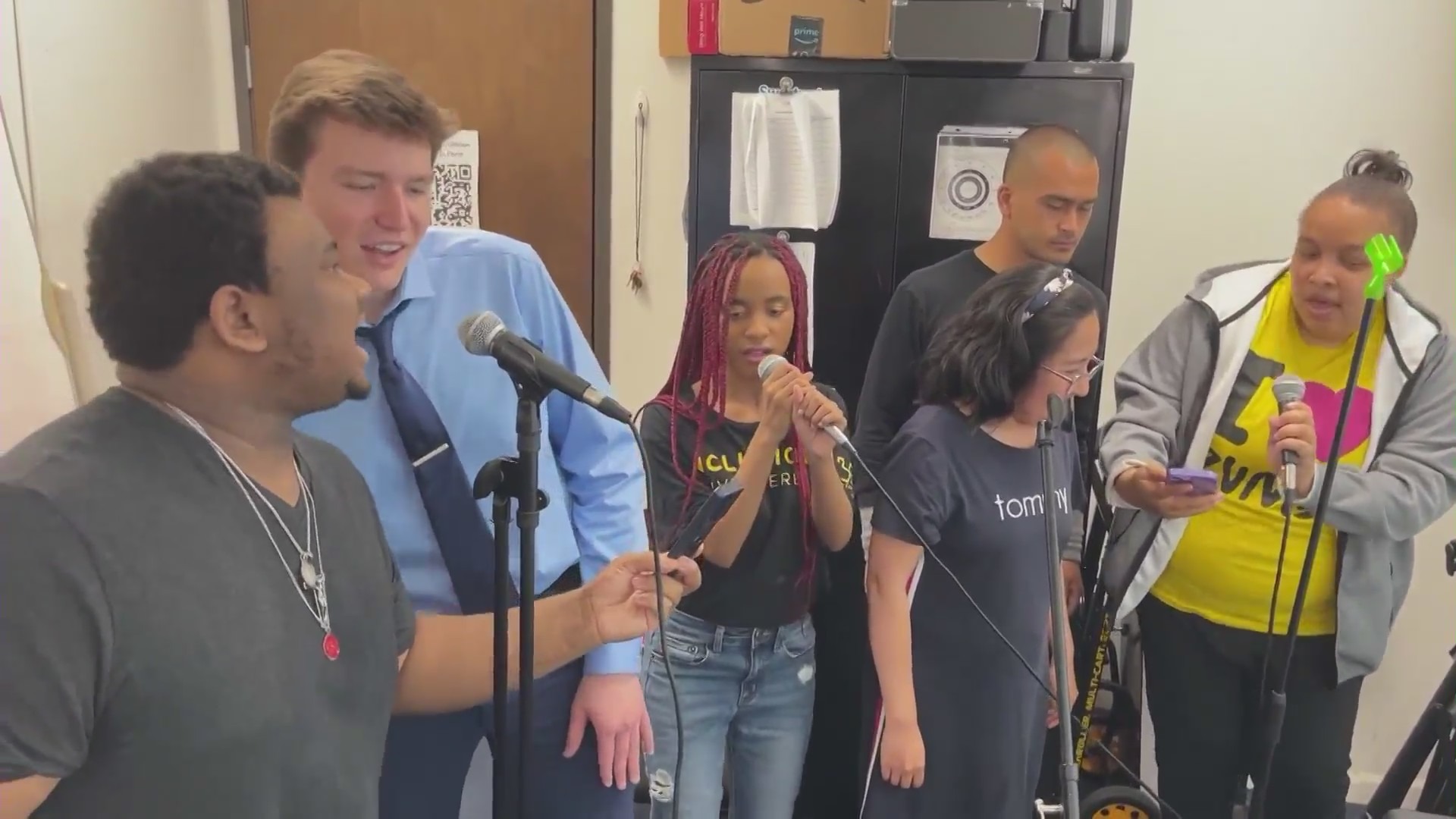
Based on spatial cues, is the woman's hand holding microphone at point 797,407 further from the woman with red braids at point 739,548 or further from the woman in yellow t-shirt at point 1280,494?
the woman in yellow t-shirt at point 1280,494

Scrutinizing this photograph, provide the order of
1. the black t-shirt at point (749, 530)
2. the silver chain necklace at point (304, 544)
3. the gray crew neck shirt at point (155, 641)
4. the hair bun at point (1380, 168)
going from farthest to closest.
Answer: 1. the hair bun at point (1380, 168)
2. the black t-shirt at point (749, 530)
3. the silver chain necklace at point (304, 544)
4. the gray crew neck shirt at point (155, 641)

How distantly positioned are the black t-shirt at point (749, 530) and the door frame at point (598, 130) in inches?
52.0

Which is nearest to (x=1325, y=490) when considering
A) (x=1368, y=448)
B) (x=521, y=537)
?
(x=1368, y=448)

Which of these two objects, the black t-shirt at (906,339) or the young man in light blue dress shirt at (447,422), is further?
the black t-shirt at (906,339)

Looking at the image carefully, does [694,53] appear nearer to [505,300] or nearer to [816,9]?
[816,9]

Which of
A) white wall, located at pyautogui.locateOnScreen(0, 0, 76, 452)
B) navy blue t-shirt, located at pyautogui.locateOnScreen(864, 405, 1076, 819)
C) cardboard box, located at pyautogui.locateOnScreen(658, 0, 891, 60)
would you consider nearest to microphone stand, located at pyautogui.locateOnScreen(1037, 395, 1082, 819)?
navy blue t-shirt, located at pyautogui.locateOnScreen(864, 405, 1076, 819)

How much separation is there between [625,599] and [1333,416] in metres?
1.30

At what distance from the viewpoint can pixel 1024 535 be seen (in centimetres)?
148

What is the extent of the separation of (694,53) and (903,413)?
928mm

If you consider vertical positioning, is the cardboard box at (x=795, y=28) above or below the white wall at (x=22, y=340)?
above

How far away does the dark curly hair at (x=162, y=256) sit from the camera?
75cm

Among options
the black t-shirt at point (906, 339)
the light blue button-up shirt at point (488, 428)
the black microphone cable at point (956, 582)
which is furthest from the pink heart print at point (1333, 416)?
the light blue button-up shirt at point (488, 428)

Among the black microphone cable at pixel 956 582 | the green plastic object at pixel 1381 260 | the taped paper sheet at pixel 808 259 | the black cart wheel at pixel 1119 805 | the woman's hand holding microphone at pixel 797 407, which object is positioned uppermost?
the green plastic object at pixel 1381 260

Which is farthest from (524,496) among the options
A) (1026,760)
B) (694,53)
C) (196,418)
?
(694,53)
